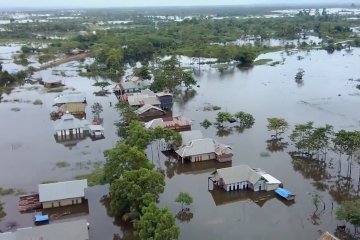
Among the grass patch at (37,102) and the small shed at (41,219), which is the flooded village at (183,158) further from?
the grass patch at (37,102)

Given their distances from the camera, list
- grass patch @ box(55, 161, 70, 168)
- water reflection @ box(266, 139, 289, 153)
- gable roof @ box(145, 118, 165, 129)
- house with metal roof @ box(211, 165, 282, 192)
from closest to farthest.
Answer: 1. house with metal roof @ box(211, 165, 282, 192)
2. grass patch @ box(55, 161, 70, 168)
3. water reflection @ box(266, 139, 289, 153)
4. gable roof @ box(145, 118, 165, 129)

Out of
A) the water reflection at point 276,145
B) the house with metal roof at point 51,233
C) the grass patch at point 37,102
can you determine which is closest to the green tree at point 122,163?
the house with metal roof at point 51,233

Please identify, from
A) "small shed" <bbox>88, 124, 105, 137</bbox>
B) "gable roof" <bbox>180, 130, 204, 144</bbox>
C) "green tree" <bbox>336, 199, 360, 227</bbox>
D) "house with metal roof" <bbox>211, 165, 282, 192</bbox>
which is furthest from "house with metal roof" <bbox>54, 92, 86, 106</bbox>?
"green tree" <bbox>336, 199, 360, 227</bbox>

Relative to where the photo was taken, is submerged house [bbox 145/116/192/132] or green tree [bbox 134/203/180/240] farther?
submerged house [bbox 145/116/192/132]

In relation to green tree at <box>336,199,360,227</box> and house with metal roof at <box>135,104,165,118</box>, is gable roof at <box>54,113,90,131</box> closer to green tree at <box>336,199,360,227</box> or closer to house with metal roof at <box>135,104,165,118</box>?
house with metal roof at <box>135,104,165,118</box>

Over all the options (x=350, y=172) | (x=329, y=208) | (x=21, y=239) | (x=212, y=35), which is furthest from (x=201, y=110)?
(x=212, y=35)

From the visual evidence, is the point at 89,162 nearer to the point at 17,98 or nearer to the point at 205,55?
the point at 17,98

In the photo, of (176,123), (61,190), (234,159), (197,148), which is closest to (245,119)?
(176,123)
